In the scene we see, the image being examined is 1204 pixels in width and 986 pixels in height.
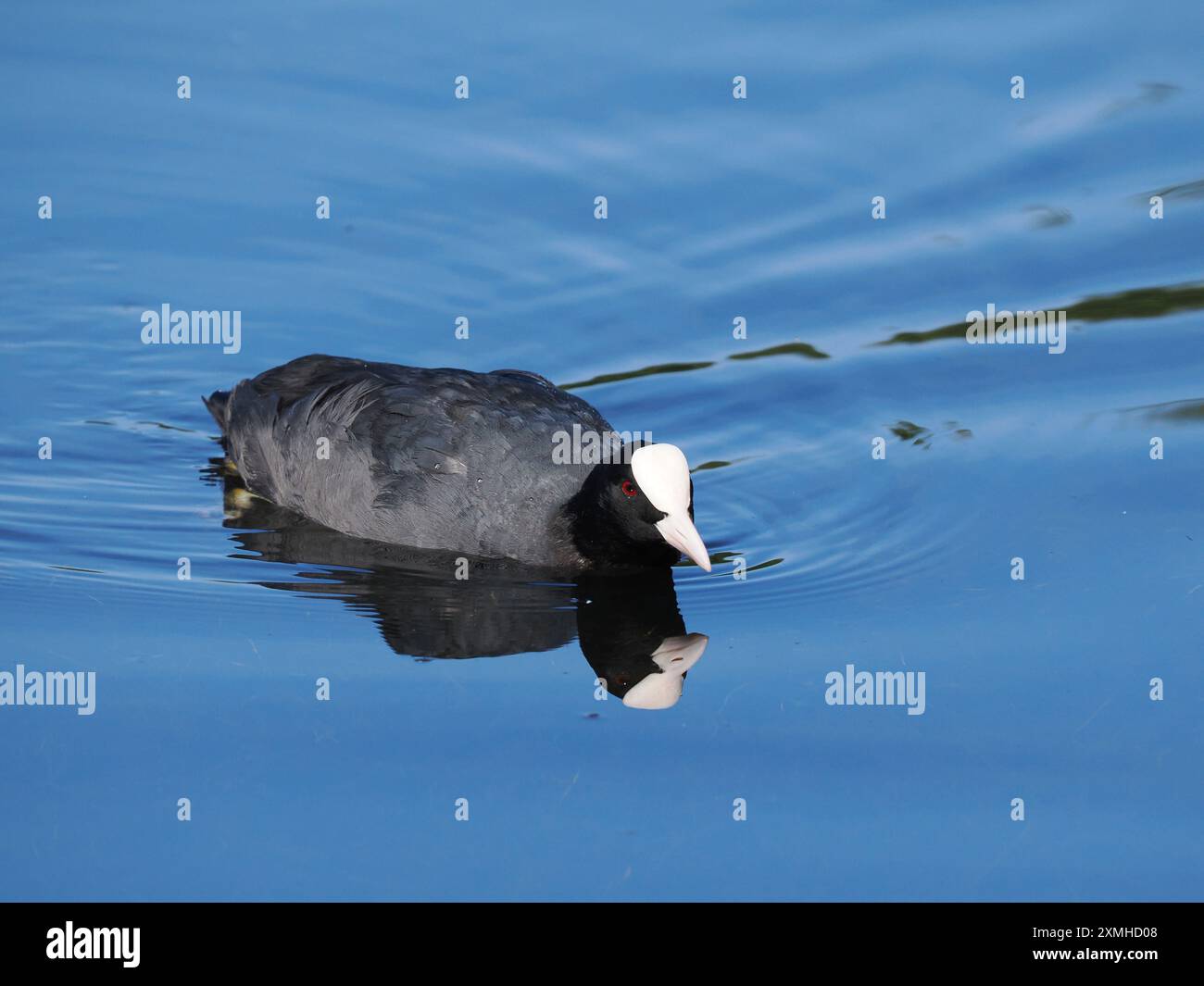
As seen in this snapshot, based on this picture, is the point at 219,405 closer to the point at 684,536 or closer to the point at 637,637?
the point at 684,536

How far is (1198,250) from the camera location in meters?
12.6

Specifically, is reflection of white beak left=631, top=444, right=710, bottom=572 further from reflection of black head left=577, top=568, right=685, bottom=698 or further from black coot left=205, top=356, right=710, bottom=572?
reflection of black head left=577, top=568, right=685, bottom=698

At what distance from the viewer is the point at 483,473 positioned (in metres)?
9.40

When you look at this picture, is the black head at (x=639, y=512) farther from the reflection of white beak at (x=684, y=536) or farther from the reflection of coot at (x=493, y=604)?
the reflection of coot at (x=493, y=604)

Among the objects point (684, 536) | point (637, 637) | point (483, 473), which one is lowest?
point (637, 637)

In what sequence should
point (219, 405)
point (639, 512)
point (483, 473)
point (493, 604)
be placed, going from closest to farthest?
1. point (493, 604)
2. point (639, 512)
3. point (483, 473)
4. point (219, 405)

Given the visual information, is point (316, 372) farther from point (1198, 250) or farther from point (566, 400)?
point (1198, 250)

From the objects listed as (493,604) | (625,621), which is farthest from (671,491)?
(493,604)

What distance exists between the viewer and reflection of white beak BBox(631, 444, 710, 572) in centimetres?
894

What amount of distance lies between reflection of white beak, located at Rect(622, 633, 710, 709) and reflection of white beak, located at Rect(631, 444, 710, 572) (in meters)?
0.52

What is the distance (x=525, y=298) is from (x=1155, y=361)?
4295 millimetres

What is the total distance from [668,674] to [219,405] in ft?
13.5

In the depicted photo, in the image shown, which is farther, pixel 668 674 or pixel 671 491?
pixel 671 491

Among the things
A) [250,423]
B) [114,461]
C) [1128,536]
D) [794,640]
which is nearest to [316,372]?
[250,423]
